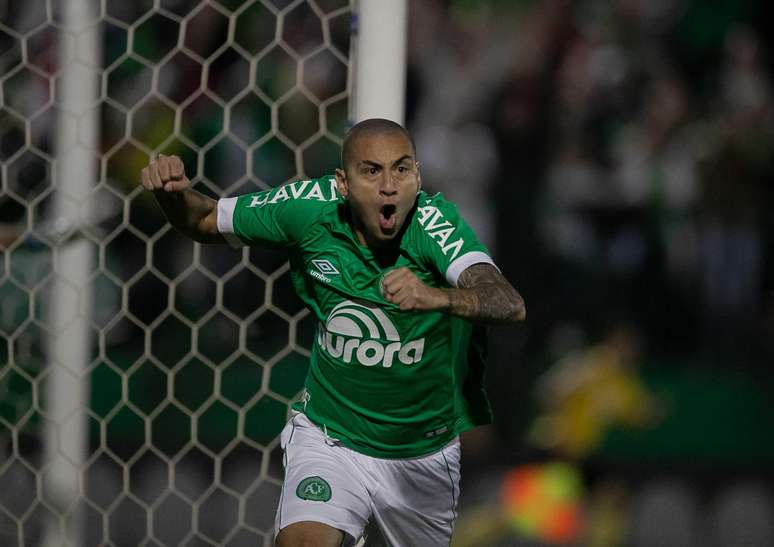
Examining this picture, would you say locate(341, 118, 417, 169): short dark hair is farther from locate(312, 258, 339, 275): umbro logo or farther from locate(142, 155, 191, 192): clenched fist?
locate(142, 155, 191, 192): clenched fist

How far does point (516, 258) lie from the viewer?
6.33m

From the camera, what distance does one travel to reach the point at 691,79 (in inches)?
284

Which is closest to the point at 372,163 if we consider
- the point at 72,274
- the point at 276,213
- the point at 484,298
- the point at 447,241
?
the point at 447,241

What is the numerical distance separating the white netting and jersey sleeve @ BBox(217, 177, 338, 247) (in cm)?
174

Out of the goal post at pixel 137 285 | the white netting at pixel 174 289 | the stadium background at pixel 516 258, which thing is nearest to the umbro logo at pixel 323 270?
the goal post at pixel 137 285

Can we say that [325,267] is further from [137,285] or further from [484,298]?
[137,285]

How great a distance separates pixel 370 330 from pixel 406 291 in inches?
26.4

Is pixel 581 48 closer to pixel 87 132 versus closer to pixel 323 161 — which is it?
pixel 323 161

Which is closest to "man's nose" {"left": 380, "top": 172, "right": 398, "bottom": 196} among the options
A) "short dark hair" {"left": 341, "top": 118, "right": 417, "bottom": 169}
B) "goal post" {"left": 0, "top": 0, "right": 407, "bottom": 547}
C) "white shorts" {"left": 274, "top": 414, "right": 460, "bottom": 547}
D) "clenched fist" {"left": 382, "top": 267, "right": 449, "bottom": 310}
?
"short dark hair" {"left": 341, "top": 118, "right": 417, "bottom": 169}

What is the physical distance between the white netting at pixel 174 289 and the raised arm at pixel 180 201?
5.63ft

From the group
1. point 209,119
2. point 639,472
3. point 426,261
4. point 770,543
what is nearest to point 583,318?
point 639,472

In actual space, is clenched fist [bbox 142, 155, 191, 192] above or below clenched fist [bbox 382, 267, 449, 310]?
above

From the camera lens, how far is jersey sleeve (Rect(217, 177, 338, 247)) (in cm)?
305

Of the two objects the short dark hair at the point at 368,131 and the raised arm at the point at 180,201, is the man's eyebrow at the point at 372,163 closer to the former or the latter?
the short dark hair at the point at 368,131
